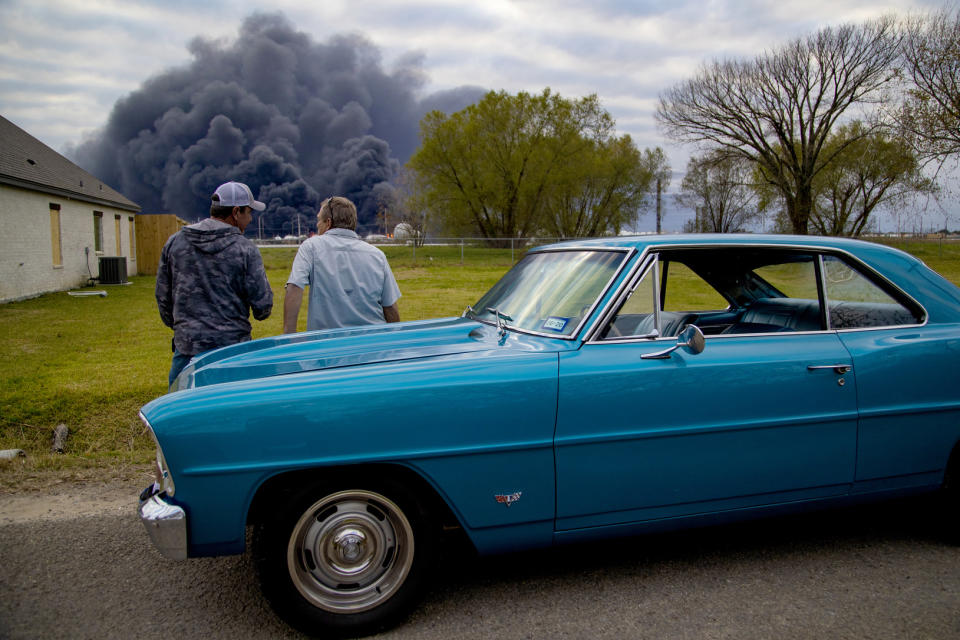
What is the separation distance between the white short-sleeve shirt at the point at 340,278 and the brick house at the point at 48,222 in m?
15.4

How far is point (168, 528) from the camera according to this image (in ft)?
8.26

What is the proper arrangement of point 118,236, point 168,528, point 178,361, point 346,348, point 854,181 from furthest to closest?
point 854,181 < point 118,236 < point 178,361 < point 346,348 < point 168,528

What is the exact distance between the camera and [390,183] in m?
143

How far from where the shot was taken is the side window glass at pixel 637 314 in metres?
3.13

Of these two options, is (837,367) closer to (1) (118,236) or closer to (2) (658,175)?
(1) (118,236)

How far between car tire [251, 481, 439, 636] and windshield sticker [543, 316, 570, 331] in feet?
3.42

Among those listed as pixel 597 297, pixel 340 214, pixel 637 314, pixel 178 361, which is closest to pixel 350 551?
pixel 597 297

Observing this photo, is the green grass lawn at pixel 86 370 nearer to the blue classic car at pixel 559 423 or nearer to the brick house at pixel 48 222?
the brick house at pixel 48 222

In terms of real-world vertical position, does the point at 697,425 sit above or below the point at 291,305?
below

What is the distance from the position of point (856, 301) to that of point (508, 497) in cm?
216

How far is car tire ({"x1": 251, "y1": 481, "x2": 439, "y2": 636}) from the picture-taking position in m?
2.61

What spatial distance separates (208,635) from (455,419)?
4.39 feet

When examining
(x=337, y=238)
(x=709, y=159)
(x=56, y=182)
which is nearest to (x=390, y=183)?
(x=709, y=159)

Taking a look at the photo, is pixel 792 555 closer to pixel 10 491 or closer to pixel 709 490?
pixel 709 490
